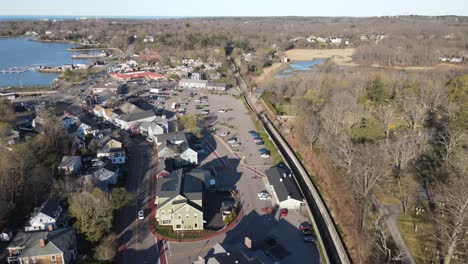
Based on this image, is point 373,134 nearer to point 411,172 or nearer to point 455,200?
point 411,172

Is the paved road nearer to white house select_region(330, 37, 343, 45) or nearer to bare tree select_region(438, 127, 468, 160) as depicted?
bare tree select_region(438, 127, 468, 160)

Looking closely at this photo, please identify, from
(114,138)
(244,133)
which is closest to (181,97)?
(244,133)

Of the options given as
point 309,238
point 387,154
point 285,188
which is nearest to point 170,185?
point 285,188

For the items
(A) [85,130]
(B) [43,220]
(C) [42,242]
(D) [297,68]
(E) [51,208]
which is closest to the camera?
(C) [42,242]

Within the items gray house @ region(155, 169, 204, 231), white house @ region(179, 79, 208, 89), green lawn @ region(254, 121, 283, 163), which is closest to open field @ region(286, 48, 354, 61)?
white house @ region(179, 79, 208, 89)

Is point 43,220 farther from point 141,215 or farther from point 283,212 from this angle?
point 283,212

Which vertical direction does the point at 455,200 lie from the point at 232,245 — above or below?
above
